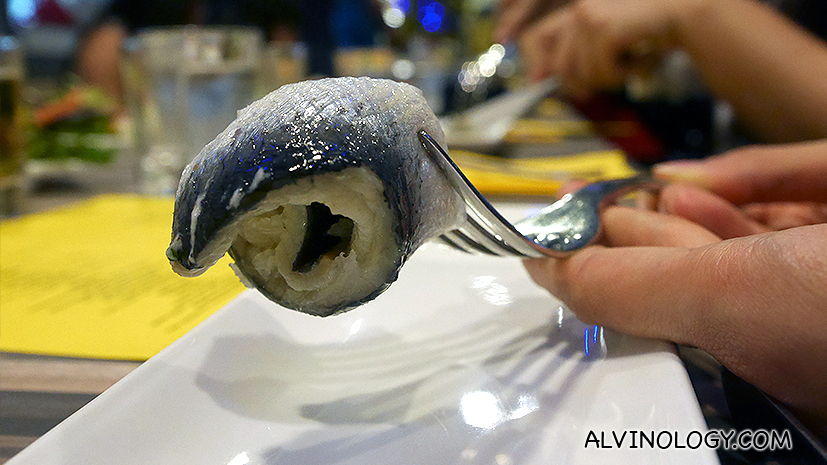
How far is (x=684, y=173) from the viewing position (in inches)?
27.3

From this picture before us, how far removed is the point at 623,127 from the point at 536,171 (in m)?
0.81

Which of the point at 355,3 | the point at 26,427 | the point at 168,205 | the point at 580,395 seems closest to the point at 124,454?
the point at 26,427

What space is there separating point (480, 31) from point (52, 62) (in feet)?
10.5

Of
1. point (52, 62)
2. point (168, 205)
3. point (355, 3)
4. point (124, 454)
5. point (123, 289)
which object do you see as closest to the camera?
point (124, 454)

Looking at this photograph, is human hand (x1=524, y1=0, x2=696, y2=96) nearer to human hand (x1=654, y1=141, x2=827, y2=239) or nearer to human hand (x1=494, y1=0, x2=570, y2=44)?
human hand (x1=494, y1=0, x2=570, y2=44)

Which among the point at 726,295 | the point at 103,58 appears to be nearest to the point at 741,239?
the point at 726,295

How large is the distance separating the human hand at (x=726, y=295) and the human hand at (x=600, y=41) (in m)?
1.02

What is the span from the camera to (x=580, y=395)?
35 cm

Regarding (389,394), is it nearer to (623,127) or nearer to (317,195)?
(317,195)

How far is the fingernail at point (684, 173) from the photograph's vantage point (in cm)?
68

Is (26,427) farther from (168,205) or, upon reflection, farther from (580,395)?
(168,205)

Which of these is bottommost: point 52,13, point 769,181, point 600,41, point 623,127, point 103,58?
point 623,127

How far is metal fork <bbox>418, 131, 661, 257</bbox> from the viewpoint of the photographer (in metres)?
0.36

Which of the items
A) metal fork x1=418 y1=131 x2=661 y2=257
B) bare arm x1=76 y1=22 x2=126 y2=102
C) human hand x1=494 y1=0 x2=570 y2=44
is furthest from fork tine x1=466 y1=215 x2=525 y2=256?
bare arm x1=76 y1=22 x2=126 y2=102
